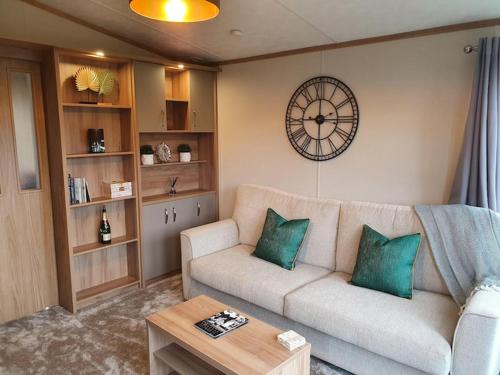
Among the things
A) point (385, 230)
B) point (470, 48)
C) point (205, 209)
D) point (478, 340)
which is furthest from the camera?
point (205, 209)

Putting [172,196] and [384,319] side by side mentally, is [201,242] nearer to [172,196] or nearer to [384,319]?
[172,196]

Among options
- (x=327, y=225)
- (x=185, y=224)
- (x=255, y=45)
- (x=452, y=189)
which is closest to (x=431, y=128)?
(x=452, y=189)

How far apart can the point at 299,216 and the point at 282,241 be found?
12.1 inches

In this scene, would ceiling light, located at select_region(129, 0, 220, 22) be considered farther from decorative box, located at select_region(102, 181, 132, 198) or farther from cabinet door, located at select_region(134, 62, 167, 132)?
decorative box, located at select_region(102, 181, 132, 198)

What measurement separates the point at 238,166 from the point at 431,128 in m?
1.98

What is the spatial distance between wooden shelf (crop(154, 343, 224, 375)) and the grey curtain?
6.38 feet

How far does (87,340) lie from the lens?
2.72 m

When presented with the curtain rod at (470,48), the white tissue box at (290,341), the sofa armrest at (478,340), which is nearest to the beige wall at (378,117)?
the curtain rod at (470,48)

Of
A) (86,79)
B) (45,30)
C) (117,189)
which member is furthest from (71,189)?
(45,30)

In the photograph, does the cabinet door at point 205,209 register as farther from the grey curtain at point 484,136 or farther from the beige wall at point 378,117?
the grey curtain at point 484,136

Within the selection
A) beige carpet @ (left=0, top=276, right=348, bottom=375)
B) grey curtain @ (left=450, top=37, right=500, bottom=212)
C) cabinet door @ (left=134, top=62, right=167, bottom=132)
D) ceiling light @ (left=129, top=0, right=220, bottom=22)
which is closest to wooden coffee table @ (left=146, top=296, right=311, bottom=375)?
beige carpet @ (left=0, top=276, right=348, bottom=375)

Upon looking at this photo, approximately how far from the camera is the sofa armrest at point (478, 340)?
5.81 ft

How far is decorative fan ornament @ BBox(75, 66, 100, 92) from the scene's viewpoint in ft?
10.1

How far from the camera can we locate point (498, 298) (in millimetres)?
1912
